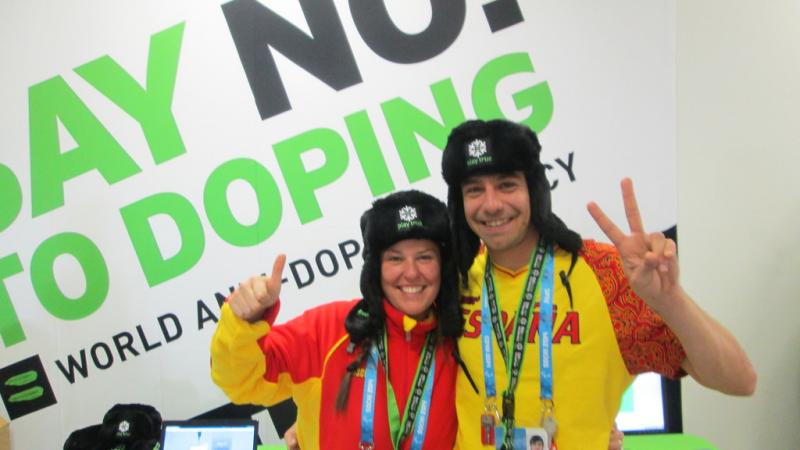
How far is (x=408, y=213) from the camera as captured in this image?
1.39 m

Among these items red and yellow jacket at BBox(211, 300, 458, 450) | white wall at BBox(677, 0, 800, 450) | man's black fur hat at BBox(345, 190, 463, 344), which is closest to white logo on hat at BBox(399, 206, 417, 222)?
man's black fur hat at BBox(345, 190, 463, 344)

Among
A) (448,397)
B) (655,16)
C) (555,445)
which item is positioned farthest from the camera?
(655,16)

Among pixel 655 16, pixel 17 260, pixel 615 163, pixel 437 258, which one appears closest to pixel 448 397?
pixel 437 258

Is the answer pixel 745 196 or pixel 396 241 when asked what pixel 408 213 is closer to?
pixel 396 241

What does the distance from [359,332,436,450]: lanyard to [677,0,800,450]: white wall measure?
170 cm

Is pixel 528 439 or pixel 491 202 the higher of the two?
pixel 491 202

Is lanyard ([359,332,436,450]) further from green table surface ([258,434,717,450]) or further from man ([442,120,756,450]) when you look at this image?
green table surface ([258,434,717,450])

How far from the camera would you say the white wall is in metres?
2.45

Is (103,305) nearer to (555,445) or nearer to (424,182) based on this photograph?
(424,182)

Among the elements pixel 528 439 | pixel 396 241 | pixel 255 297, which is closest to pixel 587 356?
pixel 528 439

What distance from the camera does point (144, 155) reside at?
7.95 feet

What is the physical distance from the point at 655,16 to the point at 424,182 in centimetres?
129

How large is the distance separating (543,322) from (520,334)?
62 millimetres

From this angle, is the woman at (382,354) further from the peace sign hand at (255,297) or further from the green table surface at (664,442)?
the green table surface at (664,442)
